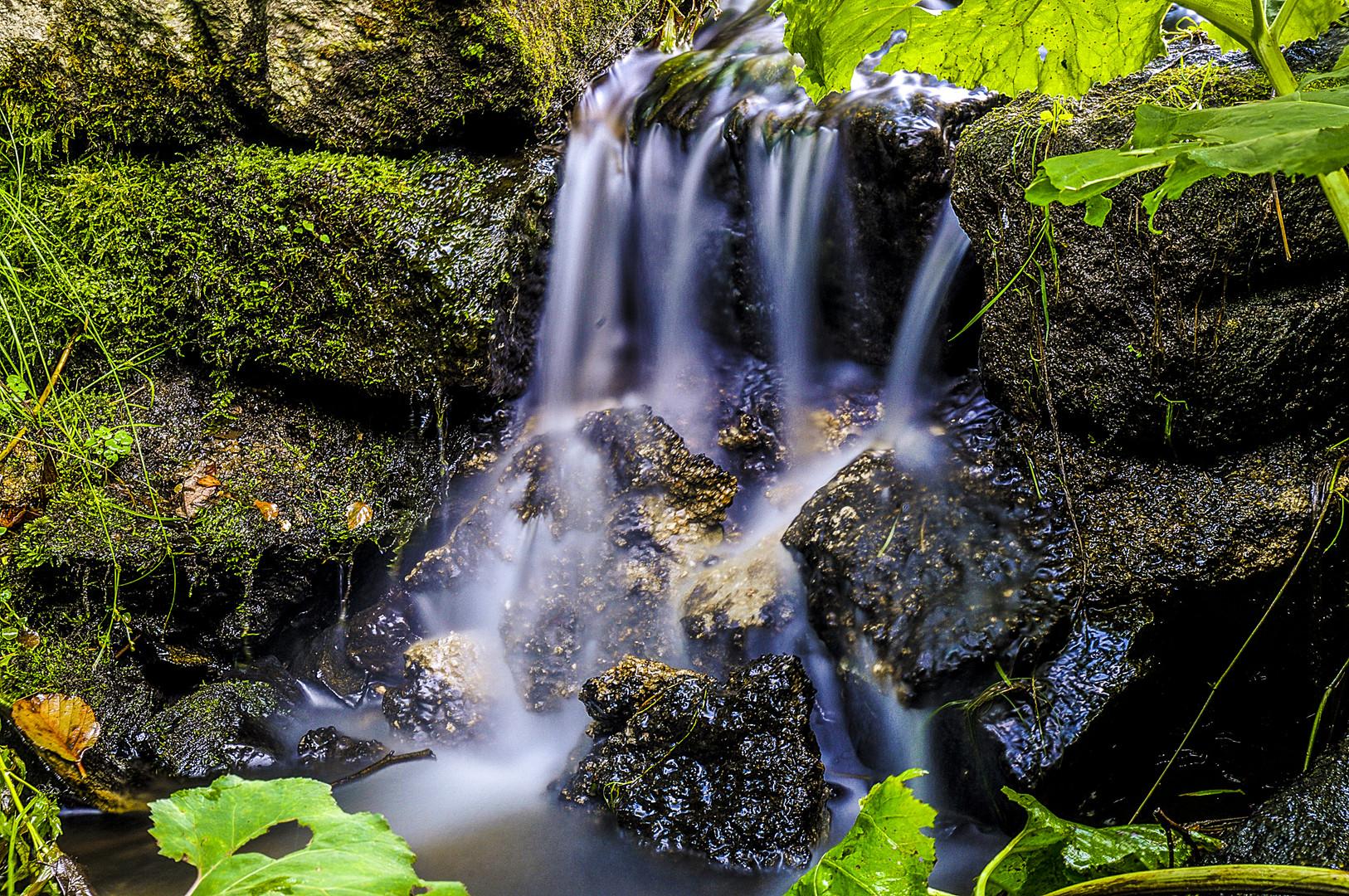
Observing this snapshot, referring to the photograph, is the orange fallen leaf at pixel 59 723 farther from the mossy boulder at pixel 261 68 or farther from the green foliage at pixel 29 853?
the mossy boulder at pixel 261 68

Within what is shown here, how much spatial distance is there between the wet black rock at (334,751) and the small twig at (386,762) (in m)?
0.02

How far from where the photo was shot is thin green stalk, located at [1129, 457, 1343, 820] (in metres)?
2.18

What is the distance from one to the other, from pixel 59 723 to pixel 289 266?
75.4 inches

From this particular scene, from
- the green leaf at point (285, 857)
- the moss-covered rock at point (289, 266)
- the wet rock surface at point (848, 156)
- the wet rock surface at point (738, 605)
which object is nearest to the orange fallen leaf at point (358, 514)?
the moss-covered rock at point (289, 266)

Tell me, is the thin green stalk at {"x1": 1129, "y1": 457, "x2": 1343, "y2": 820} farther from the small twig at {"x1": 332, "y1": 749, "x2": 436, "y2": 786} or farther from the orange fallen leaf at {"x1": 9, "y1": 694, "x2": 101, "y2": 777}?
the orange fallen leaf at {"x1": 9, "y1": 694, "x2": 101, "y2": 777}

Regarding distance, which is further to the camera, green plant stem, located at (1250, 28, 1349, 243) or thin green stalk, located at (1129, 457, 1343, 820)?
thin green stalk, located at (1129, 457, 1343, 820)

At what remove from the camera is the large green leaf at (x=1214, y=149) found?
73cm

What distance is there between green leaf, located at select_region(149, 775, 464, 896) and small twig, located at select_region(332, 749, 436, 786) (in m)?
2.02

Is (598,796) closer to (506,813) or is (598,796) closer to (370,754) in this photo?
(506,813)

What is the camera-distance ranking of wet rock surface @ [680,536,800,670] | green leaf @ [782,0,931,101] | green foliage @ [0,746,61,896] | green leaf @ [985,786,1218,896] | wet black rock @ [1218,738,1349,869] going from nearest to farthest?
green leaf @ [985,786,1218,896] → green foliage @ [0,746,61,896] → wet black rock @ [1218,738,1349,869] → green leaf @ [782,0,931,101] → wet rock surface @ [680,536,800,670]

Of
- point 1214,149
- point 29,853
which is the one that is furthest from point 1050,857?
point 29,853

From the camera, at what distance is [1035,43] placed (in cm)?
158

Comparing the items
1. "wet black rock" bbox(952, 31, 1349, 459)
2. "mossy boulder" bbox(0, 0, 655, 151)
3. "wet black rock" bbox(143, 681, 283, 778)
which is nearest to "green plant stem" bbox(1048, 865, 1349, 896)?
"wet black rock" bbox(952, 31, 1349, 459)

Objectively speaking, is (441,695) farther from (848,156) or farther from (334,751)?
(848,156)
